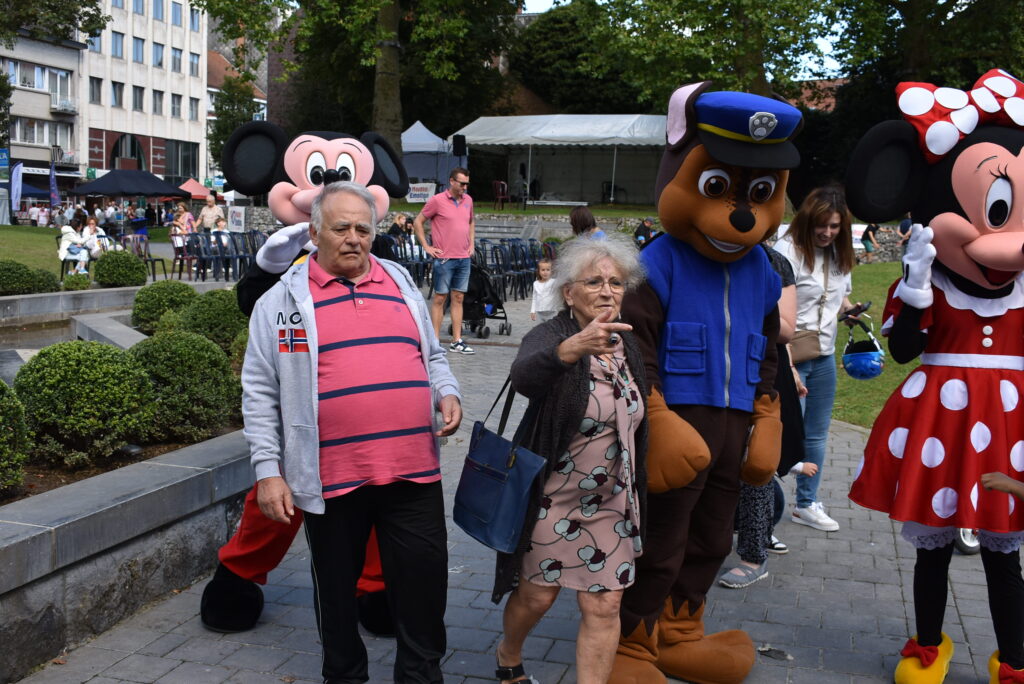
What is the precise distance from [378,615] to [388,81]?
2823 cm

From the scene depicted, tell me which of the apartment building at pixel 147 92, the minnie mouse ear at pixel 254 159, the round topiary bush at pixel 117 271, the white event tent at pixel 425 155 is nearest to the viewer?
the minnie mouse ear at pixel 254 159

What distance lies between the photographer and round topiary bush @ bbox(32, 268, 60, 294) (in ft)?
45.0

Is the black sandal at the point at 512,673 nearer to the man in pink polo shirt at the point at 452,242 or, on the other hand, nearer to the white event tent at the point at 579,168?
the man in pink polo shirt at the point at 452,242

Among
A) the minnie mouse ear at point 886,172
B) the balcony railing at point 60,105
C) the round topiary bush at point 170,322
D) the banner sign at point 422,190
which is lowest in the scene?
the round topiary bush at point 170,322

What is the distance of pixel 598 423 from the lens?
11.4 ft

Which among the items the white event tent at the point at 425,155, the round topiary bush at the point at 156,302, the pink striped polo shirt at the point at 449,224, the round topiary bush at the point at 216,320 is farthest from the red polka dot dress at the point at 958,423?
the white event tent at the point at 425,155

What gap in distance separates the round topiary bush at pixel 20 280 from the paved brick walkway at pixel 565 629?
968 cm

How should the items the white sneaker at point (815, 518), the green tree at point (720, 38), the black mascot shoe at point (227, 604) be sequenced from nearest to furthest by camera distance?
the black mascot shoe at point (227, 604) → the white sneaker at point (815, 518) → the green tree at point (720, 38)

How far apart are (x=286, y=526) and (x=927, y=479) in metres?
2.55

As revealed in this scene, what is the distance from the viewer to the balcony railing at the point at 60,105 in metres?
61.3

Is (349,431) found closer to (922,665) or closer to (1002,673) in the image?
(922,665)

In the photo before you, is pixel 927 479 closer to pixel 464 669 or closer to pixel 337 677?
pixel 464 669

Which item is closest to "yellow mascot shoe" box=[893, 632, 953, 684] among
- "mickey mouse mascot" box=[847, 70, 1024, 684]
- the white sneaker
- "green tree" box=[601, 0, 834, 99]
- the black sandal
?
"mickey mouse mascot" box=[847, 70, 1024, 684]

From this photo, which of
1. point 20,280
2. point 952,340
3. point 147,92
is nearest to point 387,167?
point 952,340
